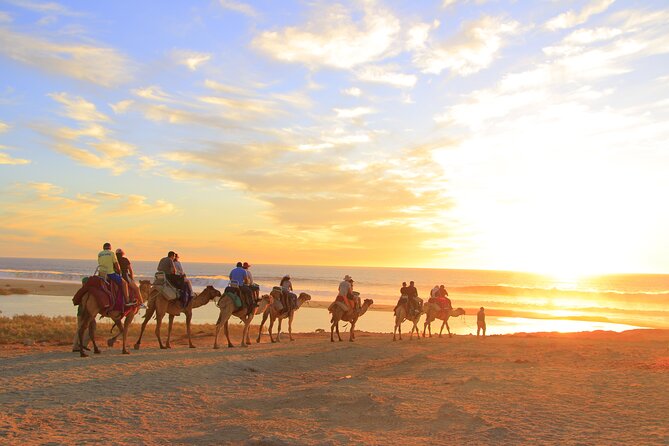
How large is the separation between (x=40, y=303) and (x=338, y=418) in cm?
3942

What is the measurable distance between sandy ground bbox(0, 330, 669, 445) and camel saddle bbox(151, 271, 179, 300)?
5.53 feet

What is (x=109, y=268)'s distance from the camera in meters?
15.5

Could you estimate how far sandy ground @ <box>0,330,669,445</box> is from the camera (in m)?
8.62

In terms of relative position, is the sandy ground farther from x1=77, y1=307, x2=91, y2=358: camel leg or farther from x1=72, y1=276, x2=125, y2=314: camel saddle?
x1=72, y1=276, x2=125, y2=314: camel saddle

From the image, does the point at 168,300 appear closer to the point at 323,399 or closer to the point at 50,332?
the point at 50,332

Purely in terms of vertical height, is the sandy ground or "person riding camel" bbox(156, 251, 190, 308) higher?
"person riding camel" bbox(156, 251, 190, 308)

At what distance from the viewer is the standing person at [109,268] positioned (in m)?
15.4

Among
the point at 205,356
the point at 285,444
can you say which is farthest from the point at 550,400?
the point at 205,356

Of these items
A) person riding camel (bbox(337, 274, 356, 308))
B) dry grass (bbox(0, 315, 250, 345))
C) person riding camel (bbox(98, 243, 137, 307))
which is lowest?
dry grass (bbox(0, 315, 250, 345))

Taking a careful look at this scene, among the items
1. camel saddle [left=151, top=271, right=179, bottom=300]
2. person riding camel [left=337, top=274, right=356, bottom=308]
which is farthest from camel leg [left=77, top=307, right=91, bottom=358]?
person riding camel [left=337, top=274, right=356, bottom=308]

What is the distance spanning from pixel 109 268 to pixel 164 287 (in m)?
2.27

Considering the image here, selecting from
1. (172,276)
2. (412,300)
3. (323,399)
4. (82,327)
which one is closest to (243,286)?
(172,276)

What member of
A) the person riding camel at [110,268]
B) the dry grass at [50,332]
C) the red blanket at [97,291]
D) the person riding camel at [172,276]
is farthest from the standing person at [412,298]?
the red blanket at [97,291]

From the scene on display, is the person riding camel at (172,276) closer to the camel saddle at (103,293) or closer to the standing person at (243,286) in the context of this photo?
the standing person at (243,286)
